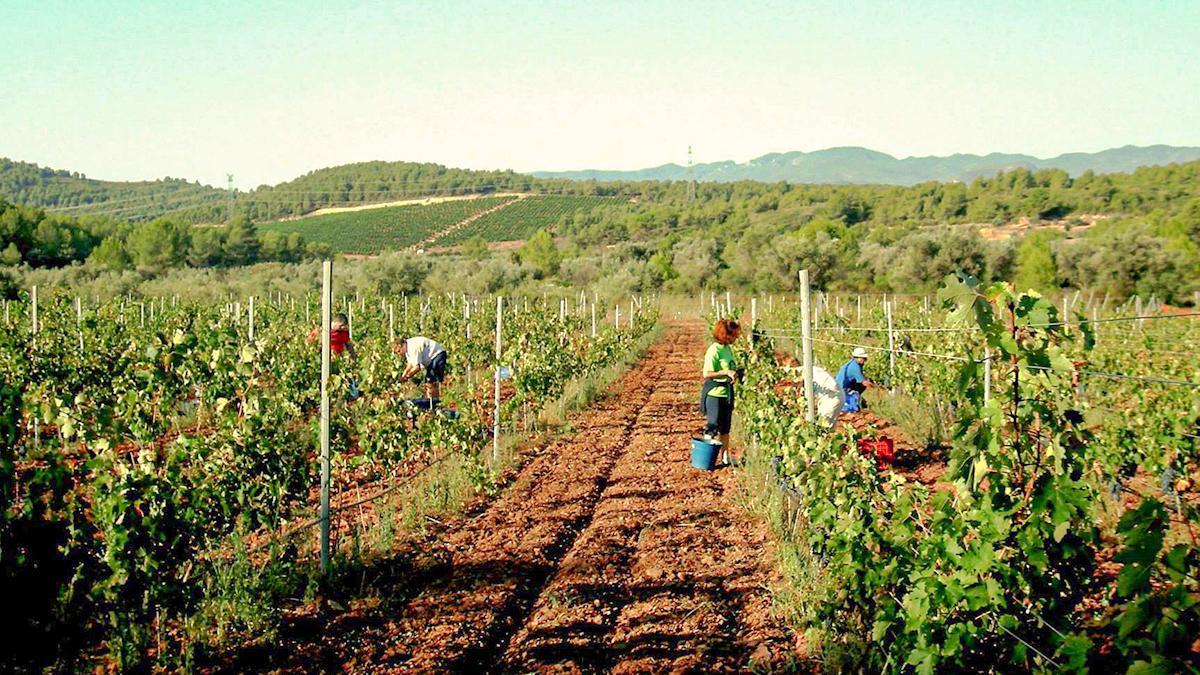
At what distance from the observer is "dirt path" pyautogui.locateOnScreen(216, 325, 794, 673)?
4047 mm

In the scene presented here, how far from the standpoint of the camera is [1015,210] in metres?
59.9

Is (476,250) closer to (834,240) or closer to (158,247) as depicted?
(158,247)

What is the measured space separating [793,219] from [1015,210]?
17689 mm

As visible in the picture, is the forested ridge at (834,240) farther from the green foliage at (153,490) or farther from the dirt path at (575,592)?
the green foliage at (153,490)

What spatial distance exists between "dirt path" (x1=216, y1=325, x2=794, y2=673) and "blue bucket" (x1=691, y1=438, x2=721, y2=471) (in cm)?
13

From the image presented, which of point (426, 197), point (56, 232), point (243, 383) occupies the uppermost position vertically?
point (426, 197)

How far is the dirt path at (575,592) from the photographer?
4047 mm

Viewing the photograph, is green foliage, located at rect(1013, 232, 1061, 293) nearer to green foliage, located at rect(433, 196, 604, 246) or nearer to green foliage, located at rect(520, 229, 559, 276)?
green foliage, located at rect(520, 229, 559, 276)

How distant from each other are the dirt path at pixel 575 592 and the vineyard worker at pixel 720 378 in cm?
49

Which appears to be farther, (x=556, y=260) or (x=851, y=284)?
(x=556, y=260)

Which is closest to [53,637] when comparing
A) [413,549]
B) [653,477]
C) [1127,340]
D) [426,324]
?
[413,549]

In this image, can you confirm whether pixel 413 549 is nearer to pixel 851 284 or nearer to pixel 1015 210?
pixel 851 284

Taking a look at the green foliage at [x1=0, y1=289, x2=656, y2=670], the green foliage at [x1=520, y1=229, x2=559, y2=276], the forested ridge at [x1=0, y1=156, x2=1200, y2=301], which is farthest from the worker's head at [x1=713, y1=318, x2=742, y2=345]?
the green foliage at [x1=520, y1=229, x2=559, y2=276]

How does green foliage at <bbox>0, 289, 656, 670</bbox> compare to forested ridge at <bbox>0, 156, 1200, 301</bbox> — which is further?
forested ridge at <bbox>0, 156, 1200, 301</bbox>
